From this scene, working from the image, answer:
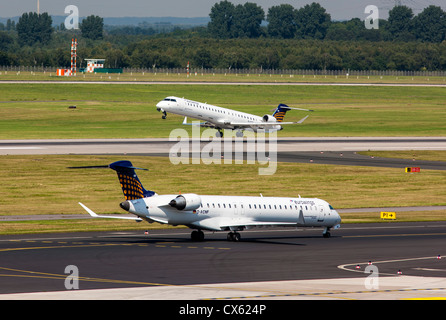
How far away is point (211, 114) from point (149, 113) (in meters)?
44.7

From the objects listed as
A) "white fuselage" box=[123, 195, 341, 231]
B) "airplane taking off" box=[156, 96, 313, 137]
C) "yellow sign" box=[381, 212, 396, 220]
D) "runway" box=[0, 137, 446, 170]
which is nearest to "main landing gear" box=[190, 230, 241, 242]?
"white fuselage" box=[123, 195, 341, 231]

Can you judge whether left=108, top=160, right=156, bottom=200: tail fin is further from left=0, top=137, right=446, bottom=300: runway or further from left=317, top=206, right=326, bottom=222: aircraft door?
left=317, top=206, right=326, bottom=222: aircraft door

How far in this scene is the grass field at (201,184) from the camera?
6925 centimetres

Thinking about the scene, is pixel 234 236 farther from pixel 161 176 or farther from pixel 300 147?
pixel 300 147

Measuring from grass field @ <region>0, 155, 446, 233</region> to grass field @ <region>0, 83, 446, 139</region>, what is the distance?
35388 millimetres

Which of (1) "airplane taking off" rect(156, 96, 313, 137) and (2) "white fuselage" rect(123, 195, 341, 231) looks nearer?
(2) "white fuselage" rect(123, 195, 341, 231)

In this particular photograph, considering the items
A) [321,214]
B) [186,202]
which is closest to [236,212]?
[186,202]

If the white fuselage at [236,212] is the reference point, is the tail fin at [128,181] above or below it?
above

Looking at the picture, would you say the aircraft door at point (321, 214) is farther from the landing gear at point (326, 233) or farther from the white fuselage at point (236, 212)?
the landing gear at point (326, 233)

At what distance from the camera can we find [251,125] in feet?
395

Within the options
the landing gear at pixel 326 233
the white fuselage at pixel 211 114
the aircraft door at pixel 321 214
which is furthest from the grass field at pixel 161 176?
the white fuselage at pixel 211 114

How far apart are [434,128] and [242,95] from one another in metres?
65.1

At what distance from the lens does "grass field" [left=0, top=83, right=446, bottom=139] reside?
132750 mm
